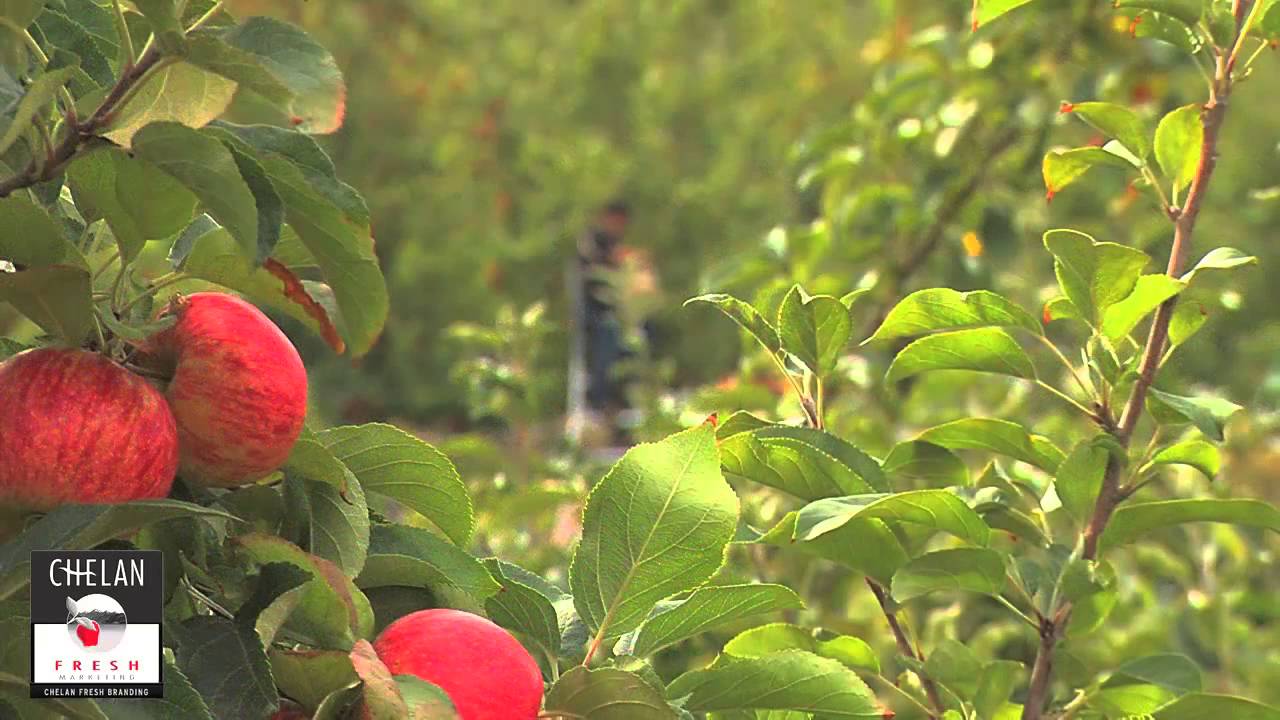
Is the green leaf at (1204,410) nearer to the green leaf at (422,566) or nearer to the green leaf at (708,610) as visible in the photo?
the green leaf at (708,610)

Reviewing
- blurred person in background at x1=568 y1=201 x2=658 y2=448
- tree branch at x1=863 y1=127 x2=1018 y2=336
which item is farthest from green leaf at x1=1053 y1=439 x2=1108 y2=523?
blurred person in background at x1=568 y1=201 x2=658 y2=448

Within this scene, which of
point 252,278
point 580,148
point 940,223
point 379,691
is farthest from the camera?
point 580,148

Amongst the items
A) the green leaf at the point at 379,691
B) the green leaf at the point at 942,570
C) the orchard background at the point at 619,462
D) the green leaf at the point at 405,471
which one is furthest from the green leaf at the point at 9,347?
the green leaf at the point at 942,570

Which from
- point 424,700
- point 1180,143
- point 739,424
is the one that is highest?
point 1180,143

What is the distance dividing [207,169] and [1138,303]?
1.73ft

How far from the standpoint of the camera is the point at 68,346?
561 mm

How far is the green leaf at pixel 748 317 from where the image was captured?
792mm

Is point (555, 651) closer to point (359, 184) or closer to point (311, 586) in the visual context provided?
point (311, 586)

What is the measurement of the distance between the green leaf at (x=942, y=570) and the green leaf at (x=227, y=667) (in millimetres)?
407

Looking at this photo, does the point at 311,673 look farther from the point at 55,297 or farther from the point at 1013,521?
the point at 1013,521

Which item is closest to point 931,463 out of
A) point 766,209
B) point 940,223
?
point 940,223

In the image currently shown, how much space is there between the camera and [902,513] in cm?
81

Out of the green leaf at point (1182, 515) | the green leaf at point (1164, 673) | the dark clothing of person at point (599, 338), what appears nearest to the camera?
the green leaf at point (1182, 515)

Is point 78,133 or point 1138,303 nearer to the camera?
point 78,133
